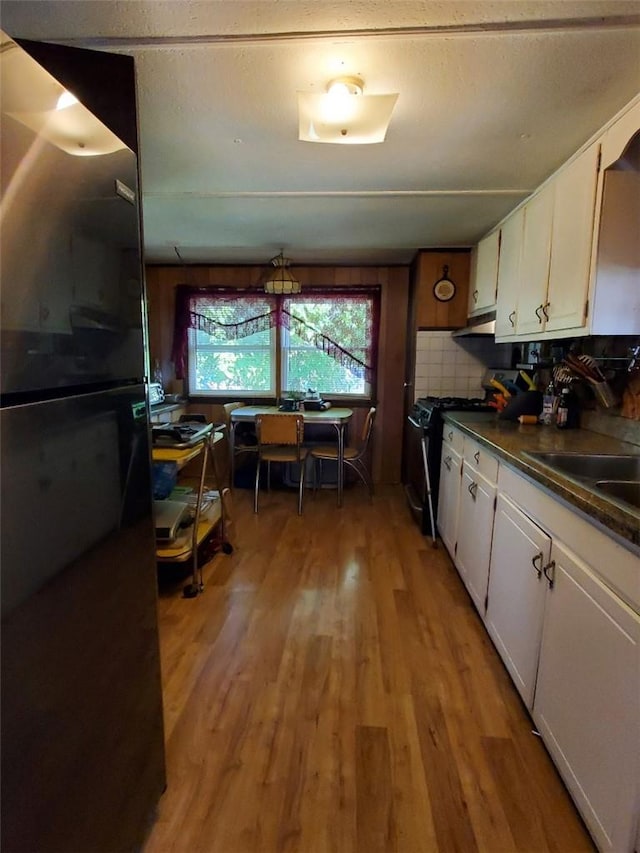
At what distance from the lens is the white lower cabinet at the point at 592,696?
99 centimetres

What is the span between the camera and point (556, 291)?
2.01 meters

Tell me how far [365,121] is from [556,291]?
3.70 feet

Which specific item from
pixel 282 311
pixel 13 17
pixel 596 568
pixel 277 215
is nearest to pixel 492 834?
pixel 596 568

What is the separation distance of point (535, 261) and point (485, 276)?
0.94 meters

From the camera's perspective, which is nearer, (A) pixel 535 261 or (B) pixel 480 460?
(B) pixel 480 460

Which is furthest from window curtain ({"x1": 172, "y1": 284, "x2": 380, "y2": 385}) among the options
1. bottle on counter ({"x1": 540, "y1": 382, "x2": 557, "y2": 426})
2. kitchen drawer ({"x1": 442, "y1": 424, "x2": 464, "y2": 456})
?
bottle on counter ({"x1": 540, "y1": 382, "x2": 557, "y2": 426})

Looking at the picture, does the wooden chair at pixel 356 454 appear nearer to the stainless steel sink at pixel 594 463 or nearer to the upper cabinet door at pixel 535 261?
the upper cabinet door at pixel 535 261

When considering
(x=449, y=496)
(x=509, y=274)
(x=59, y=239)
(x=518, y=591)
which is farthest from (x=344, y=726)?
(x=509, y=274)

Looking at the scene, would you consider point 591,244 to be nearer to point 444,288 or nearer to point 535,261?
point 535,261

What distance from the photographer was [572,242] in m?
1.87

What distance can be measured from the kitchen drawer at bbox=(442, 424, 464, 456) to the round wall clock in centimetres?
135

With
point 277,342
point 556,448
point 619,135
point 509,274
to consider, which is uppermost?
point 619,135

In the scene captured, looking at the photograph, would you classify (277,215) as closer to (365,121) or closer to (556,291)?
(365,121)

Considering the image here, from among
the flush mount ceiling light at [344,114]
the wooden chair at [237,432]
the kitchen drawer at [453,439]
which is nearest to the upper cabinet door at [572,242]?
the kitchen drawer at [453,439]
